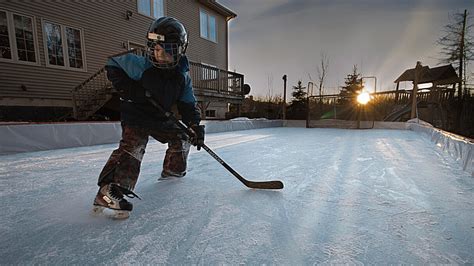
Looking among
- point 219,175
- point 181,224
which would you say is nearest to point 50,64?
point 219,175

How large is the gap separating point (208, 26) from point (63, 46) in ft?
18.5

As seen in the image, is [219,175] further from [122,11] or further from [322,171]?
[122,11]

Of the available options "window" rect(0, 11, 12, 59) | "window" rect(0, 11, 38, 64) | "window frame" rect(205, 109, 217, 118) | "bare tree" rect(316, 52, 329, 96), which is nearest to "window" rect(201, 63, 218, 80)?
"window frame" rect(205, 109, 217, 118)

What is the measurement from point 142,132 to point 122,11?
23.6 ft

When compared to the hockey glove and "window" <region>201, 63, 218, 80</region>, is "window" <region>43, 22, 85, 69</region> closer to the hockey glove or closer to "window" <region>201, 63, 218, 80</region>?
"window" <region>201, 63, 218, 80</region>

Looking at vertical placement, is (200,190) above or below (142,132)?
below

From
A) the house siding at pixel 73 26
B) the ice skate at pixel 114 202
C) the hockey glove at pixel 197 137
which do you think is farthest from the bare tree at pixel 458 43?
the ice skate at pixel 114 202

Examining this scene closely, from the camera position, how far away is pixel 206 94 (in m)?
6.99

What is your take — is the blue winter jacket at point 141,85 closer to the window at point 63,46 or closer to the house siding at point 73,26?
the house siding at point 73,26

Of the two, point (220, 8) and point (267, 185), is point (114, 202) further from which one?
point (220, 8)

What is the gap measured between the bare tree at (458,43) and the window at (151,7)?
46.3 feet

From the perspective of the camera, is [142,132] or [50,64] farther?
[50,64]

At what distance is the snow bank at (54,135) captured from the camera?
8.85 ft

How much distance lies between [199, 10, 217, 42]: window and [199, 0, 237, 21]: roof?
13.8 inches
